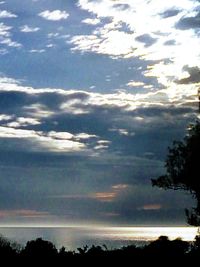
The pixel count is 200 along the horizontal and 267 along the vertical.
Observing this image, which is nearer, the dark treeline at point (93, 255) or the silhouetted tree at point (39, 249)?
the dark treeline at point (93, 255)

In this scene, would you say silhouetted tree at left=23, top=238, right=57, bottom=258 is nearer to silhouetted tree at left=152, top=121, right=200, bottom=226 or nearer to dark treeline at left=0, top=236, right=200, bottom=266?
dark treeline at left=0, top=236, right=200, bottom=266

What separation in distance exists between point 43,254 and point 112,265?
14.5 ft

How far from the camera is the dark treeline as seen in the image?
3341cm

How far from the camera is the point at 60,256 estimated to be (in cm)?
3384

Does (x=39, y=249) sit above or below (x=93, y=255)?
above

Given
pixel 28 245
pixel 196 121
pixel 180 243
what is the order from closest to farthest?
pixel 28 245
pixel 180 243
pixel 196 121

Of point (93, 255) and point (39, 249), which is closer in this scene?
point (93, 255)

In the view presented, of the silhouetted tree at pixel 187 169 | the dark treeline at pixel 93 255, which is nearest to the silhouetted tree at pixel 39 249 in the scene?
the dark treeline at pixel 93 255

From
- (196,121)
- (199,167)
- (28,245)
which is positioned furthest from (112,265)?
(196,121)

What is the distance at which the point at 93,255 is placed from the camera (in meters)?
34.5

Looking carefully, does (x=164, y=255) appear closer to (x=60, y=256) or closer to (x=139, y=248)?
(x=139, y=248)

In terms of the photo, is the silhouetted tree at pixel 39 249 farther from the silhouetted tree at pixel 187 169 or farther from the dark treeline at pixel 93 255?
the silhouetted tree at pixel 187 169

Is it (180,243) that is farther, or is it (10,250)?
(180,243)

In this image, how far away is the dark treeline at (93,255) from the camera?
3341 cm
